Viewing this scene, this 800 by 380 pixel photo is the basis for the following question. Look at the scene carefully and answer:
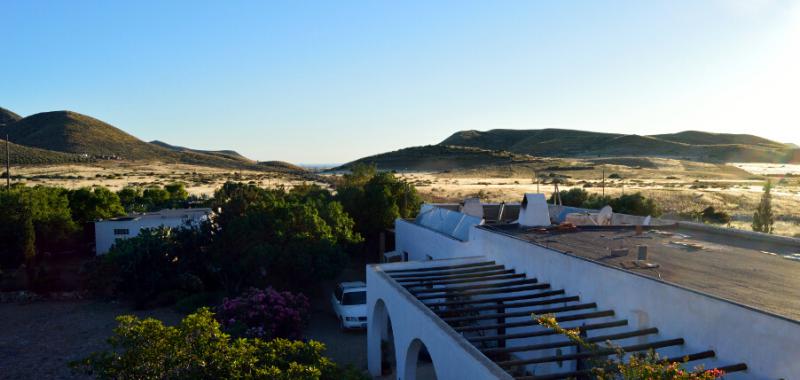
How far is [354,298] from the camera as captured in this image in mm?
17797

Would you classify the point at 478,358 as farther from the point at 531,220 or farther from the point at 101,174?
the point at 101,174

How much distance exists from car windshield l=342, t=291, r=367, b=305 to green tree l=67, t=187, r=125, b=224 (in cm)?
2231

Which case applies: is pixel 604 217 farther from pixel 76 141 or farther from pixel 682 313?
pixel 76 141

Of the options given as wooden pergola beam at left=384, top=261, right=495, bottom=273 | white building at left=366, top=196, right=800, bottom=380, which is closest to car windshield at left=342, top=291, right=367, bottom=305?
white building at left=366, top=196, right=800, bottom=380

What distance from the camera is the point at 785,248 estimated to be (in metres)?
11.9

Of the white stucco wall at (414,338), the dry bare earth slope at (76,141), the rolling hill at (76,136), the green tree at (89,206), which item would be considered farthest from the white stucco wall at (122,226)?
the rolling hill at (76,136)

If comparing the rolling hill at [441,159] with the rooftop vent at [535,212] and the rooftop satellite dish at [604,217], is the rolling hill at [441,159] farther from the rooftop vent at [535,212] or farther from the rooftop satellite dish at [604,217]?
the rooftop vent at [535,212]

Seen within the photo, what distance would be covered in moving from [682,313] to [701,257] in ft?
13.3

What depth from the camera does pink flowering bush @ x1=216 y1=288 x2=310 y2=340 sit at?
15.2 m

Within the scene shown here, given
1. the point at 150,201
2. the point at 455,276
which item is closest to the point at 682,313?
the point at 455,276

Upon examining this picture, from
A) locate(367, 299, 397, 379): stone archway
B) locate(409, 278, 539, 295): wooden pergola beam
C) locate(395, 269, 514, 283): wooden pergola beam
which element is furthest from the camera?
locate(367, 299, 397, 379): stone archway

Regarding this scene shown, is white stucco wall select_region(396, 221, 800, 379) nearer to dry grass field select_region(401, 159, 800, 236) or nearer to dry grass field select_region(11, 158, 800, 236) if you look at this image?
dry grass field select_region(401, 159, 800, 236)

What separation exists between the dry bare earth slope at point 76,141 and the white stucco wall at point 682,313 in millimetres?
86199

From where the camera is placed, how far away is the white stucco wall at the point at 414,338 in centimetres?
721
